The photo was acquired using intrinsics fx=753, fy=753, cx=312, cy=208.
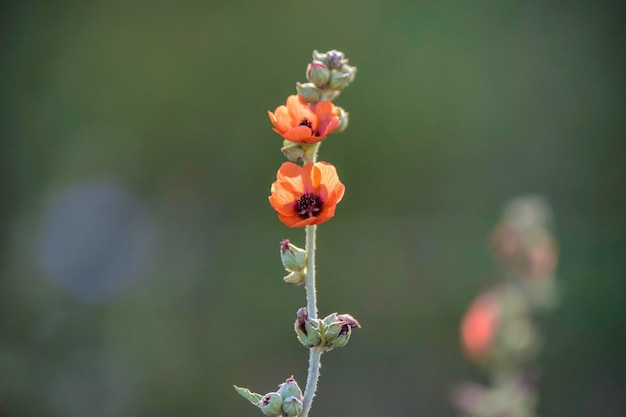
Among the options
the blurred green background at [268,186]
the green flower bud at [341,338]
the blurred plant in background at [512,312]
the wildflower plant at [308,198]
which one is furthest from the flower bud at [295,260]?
the blurred green background at [268,186]

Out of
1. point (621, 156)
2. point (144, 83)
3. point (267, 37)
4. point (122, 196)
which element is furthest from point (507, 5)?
point (122, 196)

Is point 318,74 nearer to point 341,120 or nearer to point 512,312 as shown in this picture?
point 341,120

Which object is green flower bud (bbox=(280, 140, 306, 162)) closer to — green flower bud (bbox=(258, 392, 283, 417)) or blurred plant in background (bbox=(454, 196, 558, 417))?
green flower bud (bbox=(258, 392, 283, 417))

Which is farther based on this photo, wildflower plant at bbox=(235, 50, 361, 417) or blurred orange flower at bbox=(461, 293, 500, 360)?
blurred orange flower at bbox=(461, 293, 500, 360)

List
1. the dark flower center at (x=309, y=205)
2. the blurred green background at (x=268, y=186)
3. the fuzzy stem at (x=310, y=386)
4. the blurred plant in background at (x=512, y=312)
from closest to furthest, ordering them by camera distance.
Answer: the fuzzy stem at (x=310, y=386)
the dark flower center at (x=309, y=205)
the blurred plant in background at (x=512, y=312)
the blurred green background at (x=268, y=186)

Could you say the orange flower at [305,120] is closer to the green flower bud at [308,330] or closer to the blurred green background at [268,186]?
the green flower bud at [308,330]

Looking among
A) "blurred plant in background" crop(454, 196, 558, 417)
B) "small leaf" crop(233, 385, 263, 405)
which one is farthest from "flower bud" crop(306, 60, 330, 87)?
"blurred plant in background" crop(454, 196, 558, 417)
